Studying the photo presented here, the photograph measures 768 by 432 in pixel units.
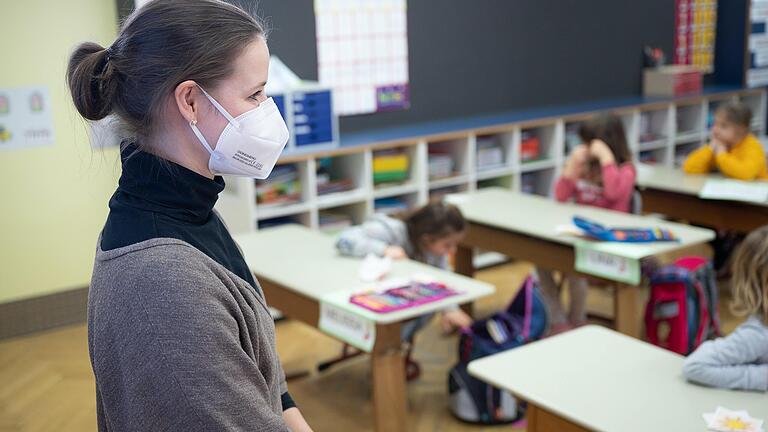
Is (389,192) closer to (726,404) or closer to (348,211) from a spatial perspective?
(348,211)

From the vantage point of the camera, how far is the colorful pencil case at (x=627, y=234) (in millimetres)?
3434

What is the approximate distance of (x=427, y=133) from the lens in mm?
5129

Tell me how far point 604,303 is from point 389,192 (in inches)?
54.3

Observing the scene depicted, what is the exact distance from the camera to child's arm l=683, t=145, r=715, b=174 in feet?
16.0

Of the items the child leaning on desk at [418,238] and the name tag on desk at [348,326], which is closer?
the name tag on desk at [348,326]

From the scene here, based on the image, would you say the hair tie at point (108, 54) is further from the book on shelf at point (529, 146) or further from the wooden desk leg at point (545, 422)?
the book on shelf at point (529, 146)

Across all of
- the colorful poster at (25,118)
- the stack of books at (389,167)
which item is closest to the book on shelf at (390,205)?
the stack of books at (389,167)

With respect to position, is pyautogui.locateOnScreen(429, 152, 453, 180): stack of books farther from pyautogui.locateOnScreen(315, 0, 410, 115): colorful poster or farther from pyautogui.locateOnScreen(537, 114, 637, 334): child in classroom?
pyautogui.locateOnScreen(537, 114, 637, 334): child in classroom

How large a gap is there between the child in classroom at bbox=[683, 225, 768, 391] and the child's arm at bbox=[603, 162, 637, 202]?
2032 mm

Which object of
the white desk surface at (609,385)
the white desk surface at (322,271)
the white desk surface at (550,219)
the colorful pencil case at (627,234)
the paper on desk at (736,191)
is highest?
the colorful pencil case at (627,234)

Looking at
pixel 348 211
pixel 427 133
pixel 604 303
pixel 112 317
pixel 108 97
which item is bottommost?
pixel 604 303

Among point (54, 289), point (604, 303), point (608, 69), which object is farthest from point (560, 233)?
point (608, 69)

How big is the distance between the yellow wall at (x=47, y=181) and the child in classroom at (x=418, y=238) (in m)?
1.47

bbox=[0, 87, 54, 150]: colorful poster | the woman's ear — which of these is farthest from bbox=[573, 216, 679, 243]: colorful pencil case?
bbox=[0, 87, 54, 150]: colorful poster
